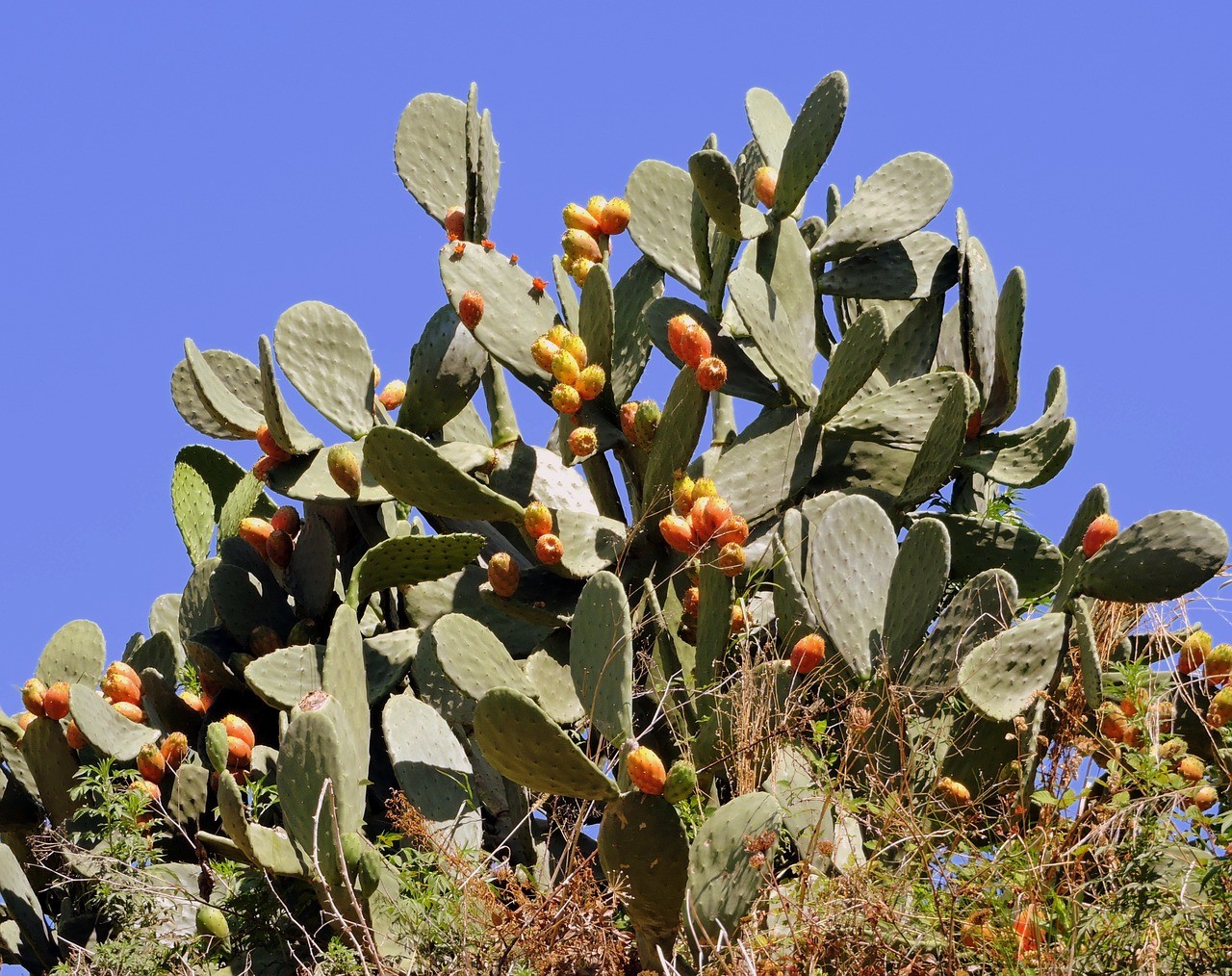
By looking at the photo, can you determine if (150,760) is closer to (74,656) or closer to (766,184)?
(74,656)

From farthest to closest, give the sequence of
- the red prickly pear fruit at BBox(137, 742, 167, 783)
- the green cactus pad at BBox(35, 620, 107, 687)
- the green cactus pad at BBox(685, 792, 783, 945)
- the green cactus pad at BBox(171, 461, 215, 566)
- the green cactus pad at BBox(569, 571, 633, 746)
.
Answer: the green cactus pad at BBox(171, 461, 215, 566)
the green cactus pad at BBox(35, 620, 107, 687)
the red prickly pear fruit at BBox(137, 742, 167, 783)
the green cactus pad at BBox(569, 571, 633, 746)
the green cactus pad at BBox(685, 792, 783, 945)

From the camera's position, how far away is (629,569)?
14.8 ft

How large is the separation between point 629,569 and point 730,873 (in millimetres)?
1175

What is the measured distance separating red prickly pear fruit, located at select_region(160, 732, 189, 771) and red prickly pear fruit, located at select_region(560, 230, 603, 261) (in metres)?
1.67

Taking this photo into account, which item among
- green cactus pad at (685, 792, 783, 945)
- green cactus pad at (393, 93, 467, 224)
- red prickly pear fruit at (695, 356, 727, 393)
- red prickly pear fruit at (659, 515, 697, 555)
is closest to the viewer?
green cactus pad at (685, 792, 783, 945)

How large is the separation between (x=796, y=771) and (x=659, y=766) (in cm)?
45

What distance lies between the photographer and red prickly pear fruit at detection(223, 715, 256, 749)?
4.41 m

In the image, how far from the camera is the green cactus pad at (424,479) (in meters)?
4.20

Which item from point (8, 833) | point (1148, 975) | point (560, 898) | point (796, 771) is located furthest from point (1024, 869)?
point (8, 833)

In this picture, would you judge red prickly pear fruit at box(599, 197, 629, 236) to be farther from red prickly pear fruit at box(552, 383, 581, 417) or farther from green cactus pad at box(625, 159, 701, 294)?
red prickly pear fruit at box(552, 383, 581, 417)

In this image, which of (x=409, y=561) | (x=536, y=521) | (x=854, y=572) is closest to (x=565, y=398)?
(x=536, y=521)

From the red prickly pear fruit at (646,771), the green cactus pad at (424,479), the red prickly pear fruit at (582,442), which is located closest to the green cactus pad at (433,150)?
the red prickly pear fruit at (582,442)

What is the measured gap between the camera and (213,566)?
4.87 meters

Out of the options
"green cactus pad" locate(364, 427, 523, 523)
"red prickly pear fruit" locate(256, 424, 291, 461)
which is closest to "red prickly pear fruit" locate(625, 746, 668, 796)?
"green cactus pad" locate(364, 427, 523, 523)
